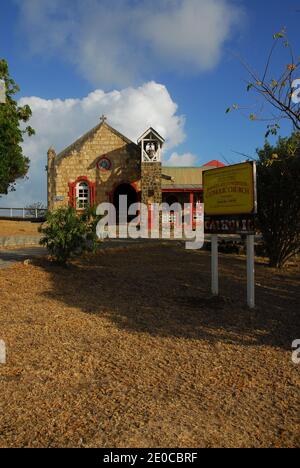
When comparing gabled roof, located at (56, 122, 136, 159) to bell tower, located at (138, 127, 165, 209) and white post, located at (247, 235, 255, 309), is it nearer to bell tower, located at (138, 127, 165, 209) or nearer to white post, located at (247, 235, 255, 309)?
bell tower, located at (138, 127, 165, 209)

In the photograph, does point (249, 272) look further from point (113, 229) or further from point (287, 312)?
point (113, 229)

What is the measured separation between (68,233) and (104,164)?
15.0 metres

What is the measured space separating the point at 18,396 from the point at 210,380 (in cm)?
187

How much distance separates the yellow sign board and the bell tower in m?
14.9

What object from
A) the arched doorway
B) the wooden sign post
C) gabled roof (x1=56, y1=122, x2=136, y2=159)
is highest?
gabled roof (x1=56, y1=122, x2=136, y2=159)

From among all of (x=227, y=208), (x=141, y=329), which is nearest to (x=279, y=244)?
(x=227, y=208)

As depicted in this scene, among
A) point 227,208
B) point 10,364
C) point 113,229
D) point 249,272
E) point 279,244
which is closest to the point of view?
point 10,364

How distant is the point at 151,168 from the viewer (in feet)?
77.2

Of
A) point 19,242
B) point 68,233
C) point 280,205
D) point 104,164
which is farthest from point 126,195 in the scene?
point 68,233

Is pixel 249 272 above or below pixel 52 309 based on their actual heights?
above

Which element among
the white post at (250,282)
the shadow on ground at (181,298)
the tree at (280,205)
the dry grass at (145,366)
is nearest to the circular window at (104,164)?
the shadow on ground at (181,298)

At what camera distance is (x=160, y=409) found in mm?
3596
